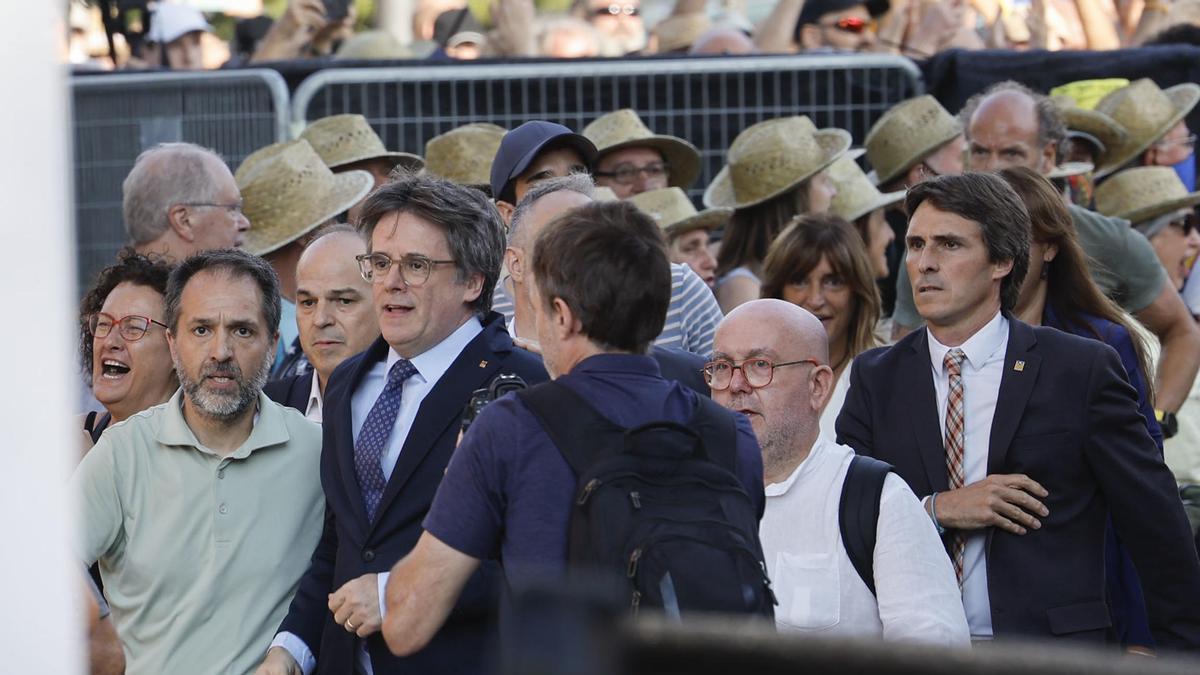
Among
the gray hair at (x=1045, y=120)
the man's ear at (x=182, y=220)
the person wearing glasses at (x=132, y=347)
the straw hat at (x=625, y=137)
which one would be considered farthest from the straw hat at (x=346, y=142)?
the gray hair at (x=1045, y=120)

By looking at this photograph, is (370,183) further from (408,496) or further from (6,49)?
(6,49)

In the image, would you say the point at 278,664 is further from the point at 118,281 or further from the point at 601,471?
the point at 118,281

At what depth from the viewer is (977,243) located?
4.95 meters

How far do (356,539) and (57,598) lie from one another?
2.55 meters

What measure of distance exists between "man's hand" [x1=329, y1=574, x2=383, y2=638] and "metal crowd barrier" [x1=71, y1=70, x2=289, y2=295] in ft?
14.9

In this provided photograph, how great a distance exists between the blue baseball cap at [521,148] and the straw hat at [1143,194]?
2848 millimetres

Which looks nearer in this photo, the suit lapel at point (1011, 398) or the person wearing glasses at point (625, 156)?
the suit lapel at point (1011, 398)

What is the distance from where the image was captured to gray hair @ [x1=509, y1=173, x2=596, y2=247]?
502cm

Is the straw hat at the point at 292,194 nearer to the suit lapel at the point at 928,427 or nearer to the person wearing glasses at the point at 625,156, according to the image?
the person wearing glasses at the point at 625,156

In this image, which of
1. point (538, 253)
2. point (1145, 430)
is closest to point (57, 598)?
point (538, 253)

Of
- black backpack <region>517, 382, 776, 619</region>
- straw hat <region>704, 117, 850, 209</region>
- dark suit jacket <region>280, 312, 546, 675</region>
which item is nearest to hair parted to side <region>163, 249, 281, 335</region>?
dark suit jacket <region>280, 312, 546, 675</region>

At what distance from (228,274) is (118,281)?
0.79 metres

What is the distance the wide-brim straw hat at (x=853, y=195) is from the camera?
7.62 m

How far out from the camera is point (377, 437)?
14.7ft
